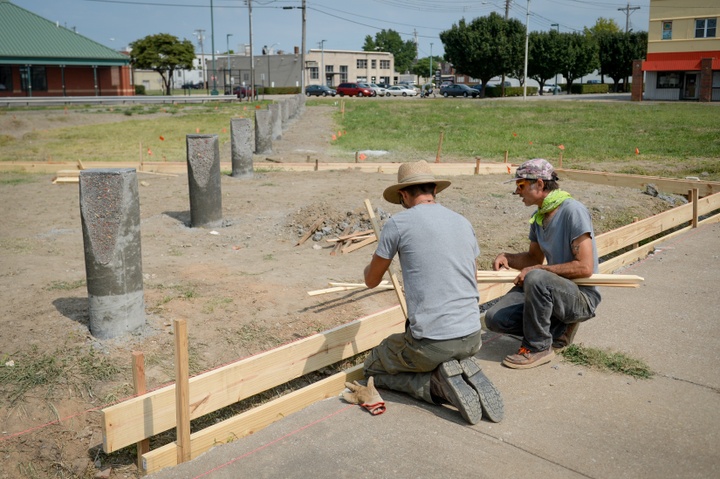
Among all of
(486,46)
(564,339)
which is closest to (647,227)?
(564,339)

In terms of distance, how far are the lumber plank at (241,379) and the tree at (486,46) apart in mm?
65594

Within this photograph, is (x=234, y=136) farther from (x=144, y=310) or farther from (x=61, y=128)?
(x=61, y=128)

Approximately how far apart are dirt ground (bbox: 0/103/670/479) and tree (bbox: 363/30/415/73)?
143 m

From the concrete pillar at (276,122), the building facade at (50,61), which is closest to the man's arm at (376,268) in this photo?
the concrete pillar at (276,122)

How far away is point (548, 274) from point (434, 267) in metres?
1.12

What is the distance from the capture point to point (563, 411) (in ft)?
Result: 14.6

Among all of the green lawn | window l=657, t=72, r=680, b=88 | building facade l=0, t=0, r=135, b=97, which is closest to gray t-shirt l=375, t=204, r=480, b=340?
the green lawn

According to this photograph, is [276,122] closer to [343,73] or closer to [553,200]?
[553,200]

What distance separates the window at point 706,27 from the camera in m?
51.9

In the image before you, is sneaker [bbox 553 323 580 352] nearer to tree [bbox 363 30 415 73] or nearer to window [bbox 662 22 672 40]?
window [bbox 662 22 672 40]

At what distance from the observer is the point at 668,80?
178 feet

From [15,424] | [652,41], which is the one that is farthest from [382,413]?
[652,41]

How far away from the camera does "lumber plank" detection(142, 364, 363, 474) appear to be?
12.9 feet

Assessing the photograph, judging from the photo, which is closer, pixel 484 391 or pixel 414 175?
pixel 484 391
